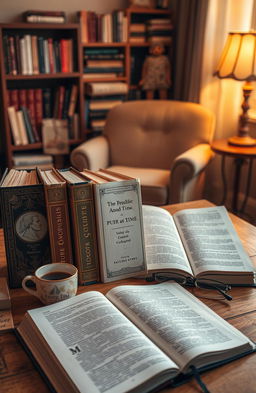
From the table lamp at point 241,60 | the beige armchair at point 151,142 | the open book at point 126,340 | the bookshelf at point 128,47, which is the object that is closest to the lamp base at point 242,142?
the table lamp at point 241,60

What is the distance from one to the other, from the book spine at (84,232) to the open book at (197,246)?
5.8 inches

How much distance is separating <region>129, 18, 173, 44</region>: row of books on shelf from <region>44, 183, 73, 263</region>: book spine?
2502 millimetres

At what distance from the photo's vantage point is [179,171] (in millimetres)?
2395

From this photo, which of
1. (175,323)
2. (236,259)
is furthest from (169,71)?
(175,323)

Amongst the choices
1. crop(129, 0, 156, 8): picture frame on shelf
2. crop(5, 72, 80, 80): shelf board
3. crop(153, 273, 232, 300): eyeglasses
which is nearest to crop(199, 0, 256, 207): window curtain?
crop(129, 0, 156, 8): picture frame on shelf

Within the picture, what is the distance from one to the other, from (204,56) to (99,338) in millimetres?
2559

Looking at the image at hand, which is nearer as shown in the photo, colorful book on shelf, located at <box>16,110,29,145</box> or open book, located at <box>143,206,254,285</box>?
open book, located at <box>143,206,254,285</box>

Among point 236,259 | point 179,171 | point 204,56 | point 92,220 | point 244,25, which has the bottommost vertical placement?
point 179,171

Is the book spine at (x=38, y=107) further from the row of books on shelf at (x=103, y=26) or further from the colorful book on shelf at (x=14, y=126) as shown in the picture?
the row of books on shelf at (x=103, y=26)

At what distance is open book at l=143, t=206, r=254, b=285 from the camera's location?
108 cm

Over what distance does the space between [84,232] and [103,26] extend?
7.99 feet

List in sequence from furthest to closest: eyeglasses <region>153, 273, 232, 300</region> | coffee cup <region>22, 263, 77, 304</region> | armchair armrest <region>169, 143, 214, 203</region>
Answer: armchair armrest <region>169, 143, 214, 203</region> → eyeglasses <region>153, 273, 232, 300</region> → coffee cup <region>22, 263, 77, 304</region>

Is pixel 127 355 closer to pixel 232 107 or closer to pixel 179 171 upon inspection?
pixel 179 171

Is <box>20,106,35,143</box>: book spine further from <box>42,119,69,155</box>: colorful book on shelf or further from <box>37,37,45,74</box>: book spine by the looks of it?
<box>37,37,45,74</box>: book spine
